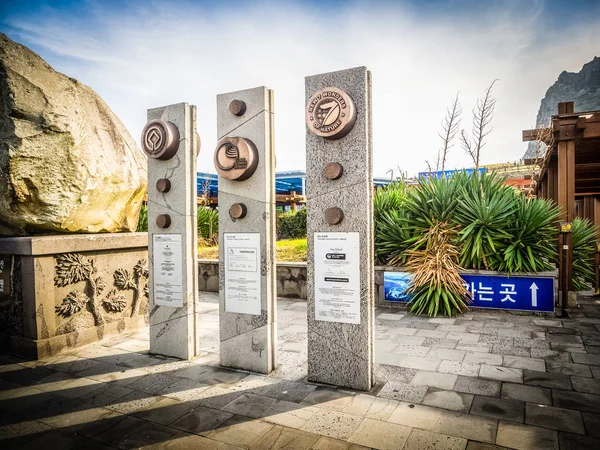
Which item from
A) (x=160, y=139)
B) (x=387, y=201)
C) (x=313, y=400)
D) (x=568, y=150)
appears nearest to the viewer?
(x=313, y=400)

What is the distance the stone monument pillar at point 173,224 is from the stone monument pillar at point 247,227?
51cm

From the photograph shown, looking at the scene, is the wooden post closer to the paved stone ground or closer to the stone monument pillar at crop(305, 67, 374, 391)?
the paved stone ground

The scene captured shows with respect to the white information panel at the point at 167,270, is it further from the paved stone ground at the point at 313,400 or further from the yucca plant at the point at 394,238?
the yucca plant at the point at 394,238

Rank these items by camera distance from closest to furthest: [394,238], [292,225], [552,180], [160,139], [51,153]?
[160,139]
[51,153]
[394,238]
[552,180]
[292,225]

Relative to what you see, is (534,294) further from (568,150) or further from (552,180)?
(552,180)

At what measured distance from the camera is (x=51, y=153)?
4668 mm

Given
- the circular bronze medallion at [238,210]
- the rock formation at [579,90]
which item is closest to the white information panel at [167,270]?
the circular bronze medallion at [238,210]

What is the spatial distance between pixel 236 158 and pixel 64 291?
113 inches

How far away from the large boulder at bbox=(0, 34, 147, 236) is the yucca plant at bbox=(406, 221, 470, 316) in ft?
16.5

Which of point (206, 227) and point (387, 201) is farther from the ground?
point (387, 201)

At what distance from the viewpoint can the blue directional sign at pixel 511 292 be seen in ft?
20.2

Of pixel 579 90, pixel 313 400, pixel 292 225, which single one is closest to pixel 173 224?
pixel 313 400

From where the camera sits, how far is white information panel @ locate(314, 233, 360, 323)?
11.6ft

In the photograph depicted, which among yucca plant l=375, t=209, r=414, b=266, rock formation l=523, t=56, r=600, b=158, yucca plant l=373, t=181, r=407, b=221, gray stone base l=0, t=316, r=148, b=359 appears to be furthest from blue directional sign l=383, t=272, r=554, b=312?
rock formation l=523, t=56, r=600, b=158
